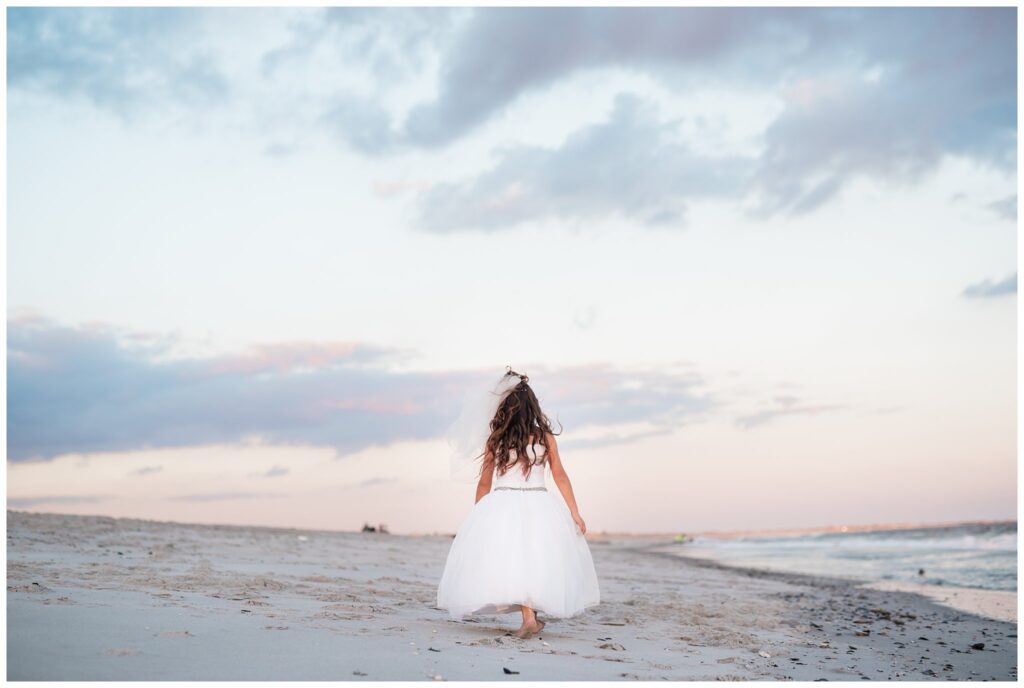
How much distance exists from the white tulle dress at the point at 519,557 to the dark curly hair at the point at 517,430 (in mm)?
89

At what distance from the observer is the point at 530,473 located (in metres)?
7.94

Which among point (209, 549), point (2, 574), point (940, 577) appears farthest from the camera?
point (940, 577)

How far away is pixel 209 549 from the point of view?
43.7ft

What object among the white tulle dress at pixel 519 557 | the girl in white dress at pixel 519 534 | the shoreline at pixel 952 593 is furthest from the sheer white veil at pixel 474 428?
the shoreline at pixel 952 593

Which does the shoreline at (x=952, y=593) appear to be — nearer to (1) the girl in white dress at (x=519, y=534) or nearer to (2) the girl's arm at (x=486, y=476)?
(1) the girl in white dress at (x=519, y=534)

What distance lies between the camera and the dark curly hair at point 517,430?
25.9 feet

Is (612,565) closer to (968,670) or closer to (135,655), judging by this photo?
(968,670)

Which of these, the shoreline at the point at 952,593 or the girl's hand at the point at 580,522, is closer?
the girl's hand at the point at 580,522

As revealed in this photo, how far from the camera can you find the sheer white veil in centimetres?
814

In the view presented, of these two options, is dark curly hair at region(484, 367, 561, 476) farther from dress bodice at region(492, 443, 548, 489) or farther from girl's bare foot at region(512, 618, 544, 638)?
girl's bare foot at region(512, 618, 544, 638)

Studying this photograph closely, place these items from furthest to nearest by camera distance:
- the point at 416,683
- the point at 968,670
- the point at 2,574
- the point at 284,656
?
the point at 968,670 < the point at 2,574 < the point at 284,656 < the point at 416,683

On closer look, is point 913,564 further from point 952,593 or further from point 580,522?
point 580,522

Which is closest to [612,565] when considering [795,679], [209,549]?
[209,549]

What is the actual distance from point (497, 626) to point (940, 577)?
14530 millimetres
